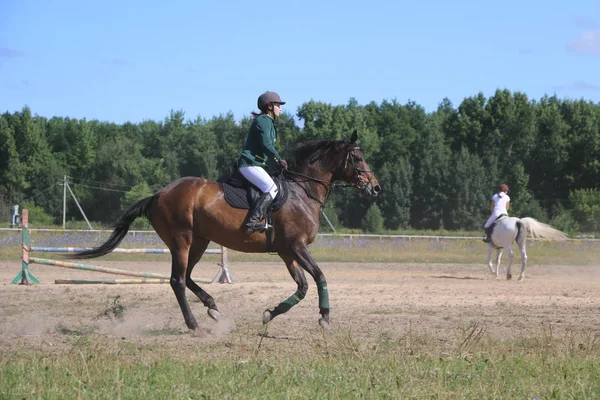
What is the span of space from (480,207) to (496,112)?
14800 mm

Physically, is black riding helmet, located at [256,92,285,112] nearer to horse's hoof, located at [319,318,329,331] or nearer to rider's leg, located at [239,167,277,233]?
rider's leg, located at [239,167,277,233]

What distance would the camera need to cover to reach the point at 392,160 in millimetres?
78250

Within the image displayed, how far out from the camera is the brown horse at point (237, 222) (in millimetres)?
11048

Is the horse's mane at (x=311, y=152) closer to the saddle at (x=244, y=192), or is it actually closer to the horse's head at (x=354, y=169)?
the horse's head at (x=354, y=169)

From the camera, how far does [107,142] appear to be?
83562 millimetres

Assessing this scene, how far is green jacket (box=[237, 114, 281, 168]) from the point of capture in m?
11.0

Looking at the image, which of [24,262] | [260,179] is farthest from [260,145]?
[24,262]

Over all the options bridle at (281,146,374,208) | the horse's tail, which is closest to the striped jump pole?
bridle at (281,146,374,208)

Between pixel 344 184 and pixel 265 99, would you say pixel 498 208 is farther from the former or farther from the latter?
pixel 265 99

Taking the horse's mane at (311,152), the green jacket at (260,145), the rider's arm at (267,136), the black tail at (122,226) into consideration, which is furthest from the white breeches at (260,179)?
the black tail at (122,226)

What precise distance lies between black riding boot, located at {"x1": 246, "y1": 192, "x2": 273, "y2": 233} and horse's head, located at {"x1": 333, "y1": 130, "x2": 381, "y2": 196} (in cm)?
131

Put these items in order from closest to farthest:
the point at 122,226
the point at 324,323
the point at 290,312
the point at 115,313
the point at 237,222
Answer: the point at 324,323 < the point at 237,222 < the point at 122,226 < the point at 115,313 < the point at 290,312

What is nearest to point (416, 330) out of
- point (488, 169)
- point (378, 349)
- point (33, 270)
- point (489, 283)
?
point (378, 349)

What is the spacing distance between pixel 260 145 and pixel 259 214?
0.96 m
